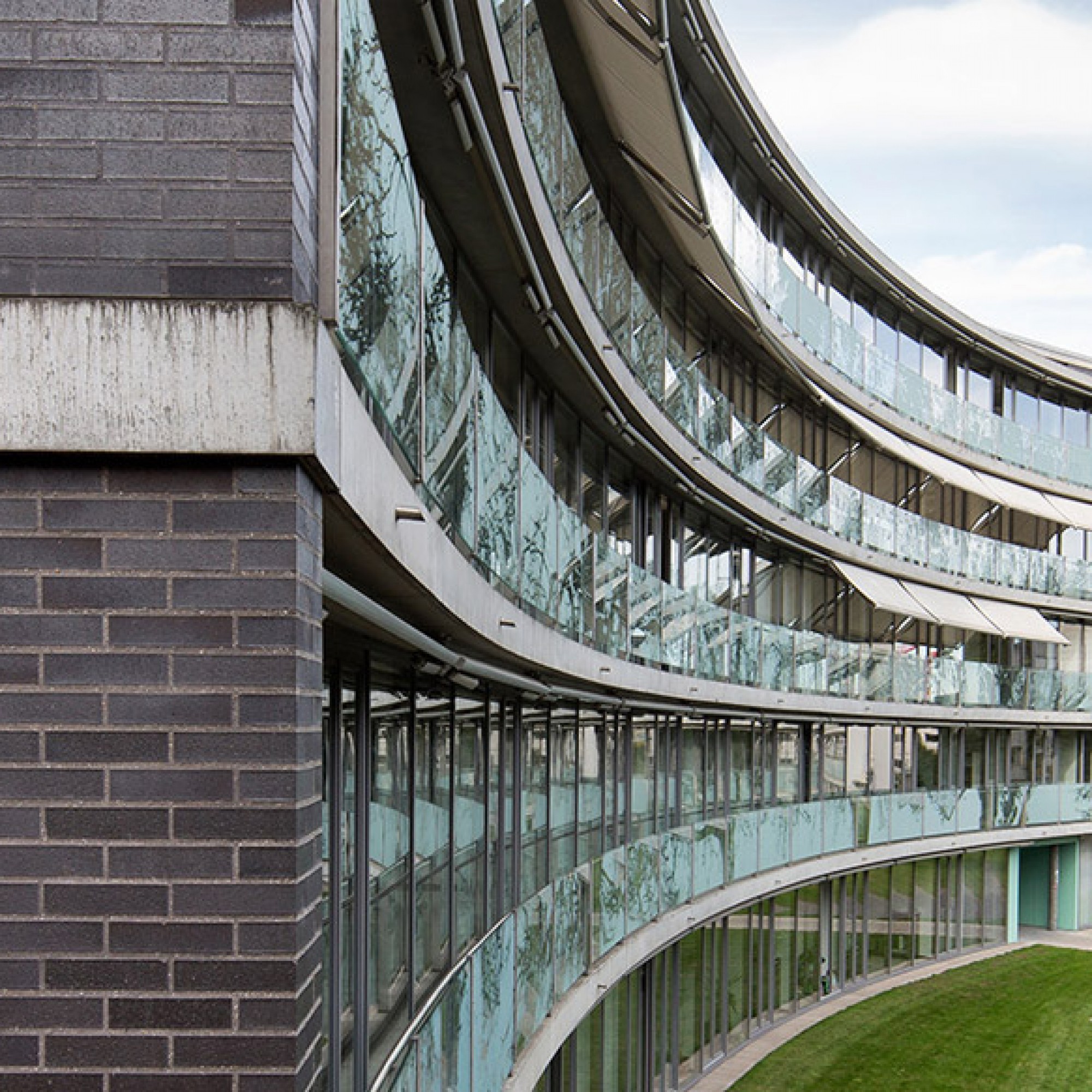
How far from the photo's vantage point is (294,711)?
12.6 feet

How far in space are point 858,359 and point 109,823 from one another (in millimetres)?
22584

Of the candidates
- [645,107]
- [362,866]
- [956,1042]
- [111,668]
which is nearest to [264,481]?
[111,668]

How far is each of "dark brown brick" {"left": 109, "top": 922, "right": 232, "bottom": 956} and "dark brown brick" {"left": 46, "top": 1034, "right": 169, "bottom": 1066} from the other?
8.9 inches

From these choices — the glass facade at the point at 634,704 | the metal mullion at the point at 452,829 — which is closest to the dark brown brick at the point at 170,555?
the glass facade at the point at 634,704

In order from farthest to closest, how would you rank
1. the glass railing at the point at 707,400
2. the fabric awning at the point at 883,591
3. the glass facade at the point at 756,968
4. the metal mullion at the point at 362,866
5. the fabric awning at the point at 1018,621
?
the fabric awning at the point at 1018,621 < the fabric awning at the point at 883,591 < the glass facade at the point at 756,968 < the glass railing at the point at 707,400 < the metal mullion at the point at 362,866

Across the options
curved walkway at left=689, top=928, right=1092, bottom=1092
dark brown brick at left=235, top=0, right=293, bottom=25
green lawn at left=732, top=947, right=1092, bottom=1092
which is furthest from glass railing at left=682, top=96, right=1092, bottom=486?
green lawn at left=732, top=947, right=1092, bottom=1092

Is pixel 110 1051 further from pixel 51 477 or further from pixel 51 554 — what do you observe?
pixel 51 477

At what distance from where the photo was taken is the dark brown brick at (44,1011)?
3.83 metres

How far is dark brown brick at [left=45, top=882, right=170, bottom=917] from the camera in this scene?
383 cm

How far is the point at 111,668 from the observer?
386 centimetres

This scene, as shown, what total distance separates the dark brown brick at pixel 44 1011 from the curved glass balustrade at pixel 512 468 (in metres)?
1.97

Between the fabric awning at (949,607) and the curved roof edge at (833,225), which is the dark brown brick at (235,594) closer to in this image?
the curved roof edge at (833,225)

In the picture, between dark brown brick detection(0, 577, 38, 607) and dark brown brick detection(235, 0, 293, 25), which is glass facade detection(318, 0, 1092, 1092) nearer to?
dark brown brick detection(235, 0, 293, 25)

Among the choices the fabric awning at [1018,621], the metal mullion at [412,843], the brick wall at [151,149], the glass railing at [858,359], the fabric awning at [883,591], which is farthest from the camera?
the fabric awning at [1018,621]
